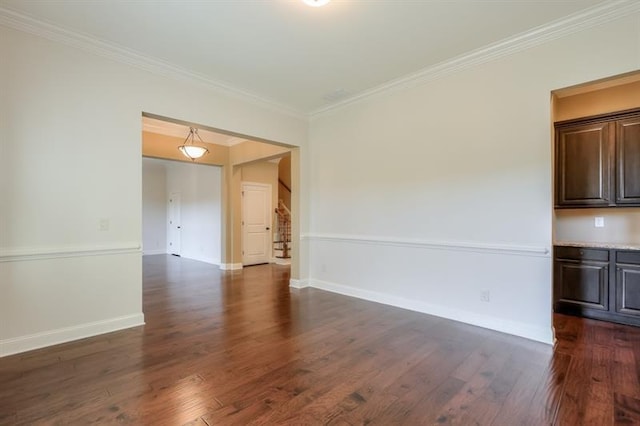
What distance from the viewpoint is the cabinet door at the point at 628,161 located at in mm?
3430

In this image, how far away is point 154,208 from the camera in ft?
33.1

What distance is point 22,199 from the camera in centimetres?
277

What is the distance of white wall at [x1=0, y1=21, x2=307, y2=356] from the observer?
8.98ft

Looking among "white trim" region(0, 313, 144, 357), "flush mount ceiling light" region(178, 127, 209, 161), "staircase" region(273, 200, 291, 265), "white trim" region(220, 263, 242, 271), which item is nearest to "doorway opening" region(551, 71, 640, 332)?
"white trim" region(0, 313, 144, 357)

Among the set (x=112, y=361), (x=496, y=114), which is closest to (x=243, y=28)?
(x=496, y=114)

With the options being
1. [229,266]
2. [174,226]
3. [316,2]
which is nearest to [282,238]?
[229,266]

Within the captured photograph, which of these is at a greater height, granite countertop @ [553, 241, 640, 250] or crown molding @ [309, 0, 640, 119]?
crown molding @ [309, 0, 640, 119]

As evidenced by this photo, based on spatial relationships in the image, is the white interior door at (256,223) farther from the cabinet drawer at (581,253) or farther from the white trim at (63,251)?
the cabinet drawer at (581,253)

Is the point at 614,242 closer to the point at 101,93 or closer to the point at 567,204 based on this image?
the point at 567,204

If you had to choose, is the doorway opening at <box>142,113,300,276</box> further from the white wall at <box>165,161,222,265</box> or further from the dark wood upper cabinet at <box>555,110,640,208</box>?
the dark wood upper cabinet at <box>555,110,640,208</box>

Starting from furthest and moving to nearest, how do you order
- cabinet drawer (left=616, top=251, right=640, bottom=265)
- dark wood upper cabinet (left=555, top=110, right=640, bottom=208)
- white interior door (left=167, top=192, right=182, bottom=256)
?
white interior door (left=167, top=192, right=182, bottom=256) → dark wood upper cabinet (left=555, top=110, right=640, bottom=208) → cabinet drawer (left=616, top=251, right=640, bottom=265)

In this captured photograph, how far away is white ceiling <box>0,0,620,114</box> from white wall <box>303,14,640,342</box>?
15.8 inches

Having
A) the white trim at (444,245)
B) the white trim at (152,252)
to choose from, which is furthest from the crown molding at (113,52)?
the white trim at (152,252)

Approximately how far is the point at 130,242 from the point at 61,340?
1.08 metres
